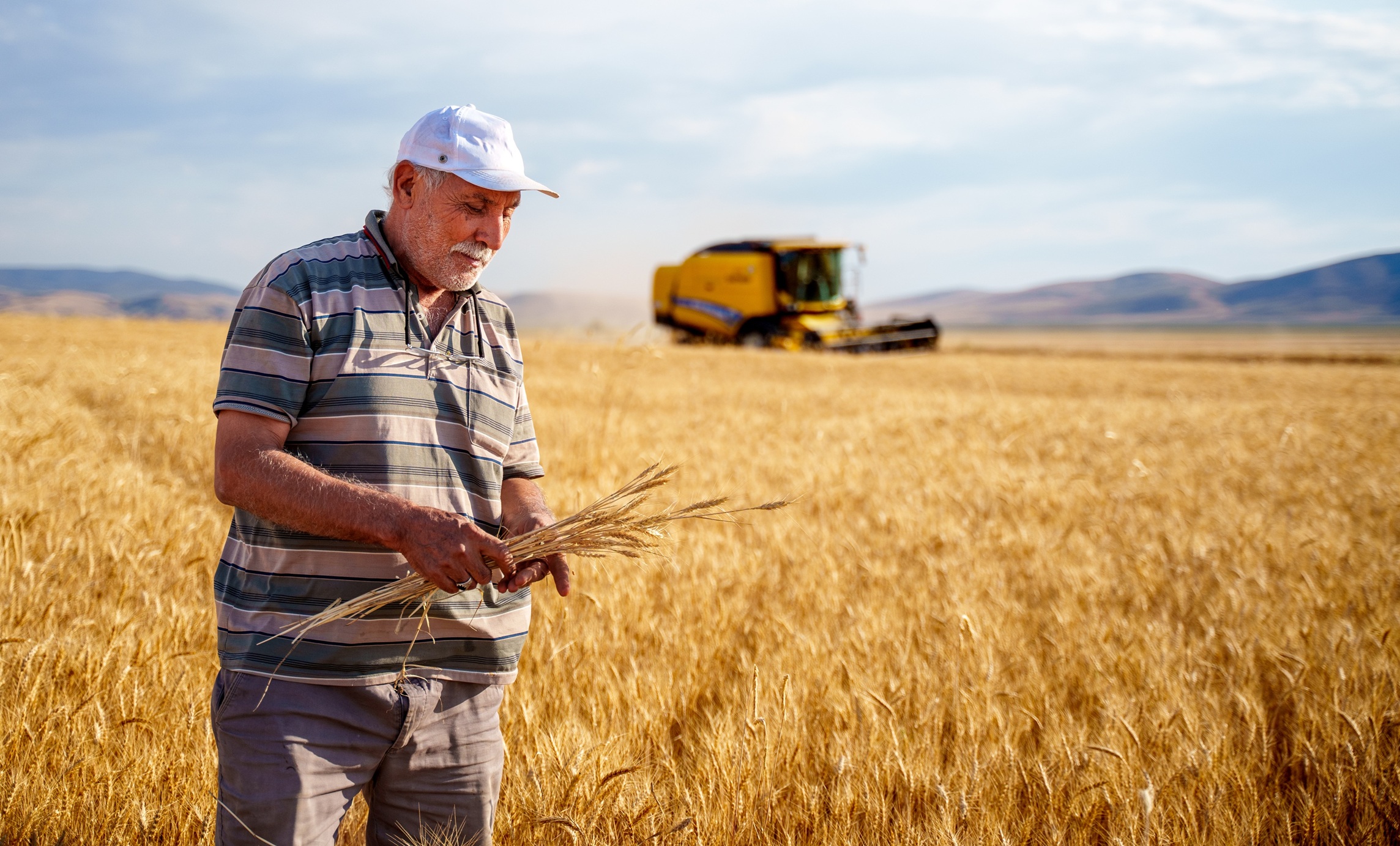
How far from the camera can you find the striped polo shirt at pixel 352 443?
164 centimetres

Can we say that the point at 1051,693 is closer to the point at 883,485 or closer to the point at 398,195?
the point at 398,195

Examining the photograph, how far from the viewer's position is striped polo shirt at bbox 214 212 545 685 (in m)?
1.64

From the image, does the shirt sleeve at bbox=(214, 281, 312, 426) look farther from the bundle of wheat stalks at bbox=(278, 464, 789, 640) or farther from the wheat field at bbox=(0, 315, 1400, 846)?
the wheat field at bbox=(0, 315, 1400, 846)

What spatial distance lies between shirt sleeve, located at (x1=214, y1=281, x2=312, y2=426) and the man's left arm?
21.1 inches

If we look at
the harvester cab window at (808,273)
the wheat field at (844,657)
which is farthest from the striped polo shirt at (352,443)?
the harvester cab window at (808,273)

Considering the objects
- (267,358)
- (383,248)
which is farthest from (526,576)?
(383,248)

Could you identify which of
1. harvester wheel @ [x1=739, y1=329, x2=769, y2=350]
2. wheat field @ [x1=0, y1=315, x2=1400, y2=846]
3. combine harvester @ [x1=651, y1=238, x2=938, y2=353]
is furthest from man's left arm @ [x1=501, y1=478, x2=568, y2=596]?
harvester wheel @ [x1=739, y1=329, x2=769, y2=350]

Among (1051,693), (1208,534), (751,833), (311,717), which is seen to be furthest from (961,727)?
(1208,534)

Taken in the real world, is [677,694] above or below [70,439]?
below

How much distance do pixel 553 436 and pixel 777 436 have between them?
2.38 m

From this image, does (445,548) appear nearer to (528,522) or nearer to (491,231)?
(528,522)

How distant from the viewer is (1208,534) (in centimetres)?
508

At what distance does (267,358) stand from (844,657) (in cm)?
224

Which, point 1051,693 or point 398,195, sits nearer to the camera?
point 398,195
